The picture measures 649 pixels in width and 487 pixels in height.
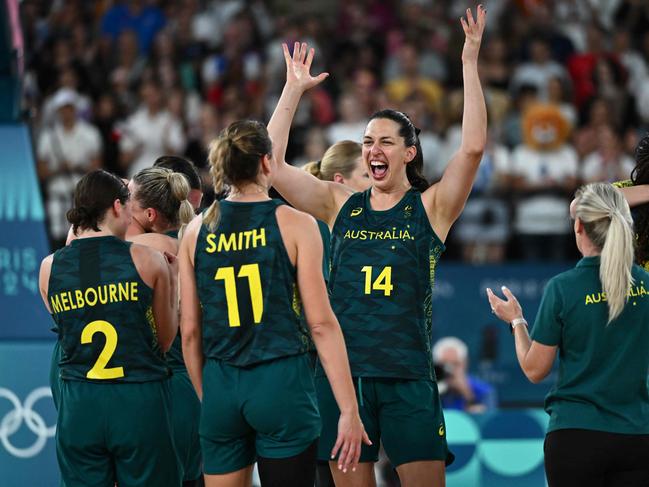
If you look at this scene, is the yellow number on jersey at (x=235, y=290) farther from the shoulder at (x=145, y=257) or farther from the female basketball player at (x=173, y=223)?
the female basketball player at (x=173, y=223)

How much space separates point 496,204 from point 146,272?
24.9 feet

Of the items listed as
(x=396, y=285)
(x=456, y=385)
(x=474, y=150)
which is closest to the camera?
(x=474, y=150)

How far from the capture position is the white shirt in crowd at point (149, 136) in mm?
12289

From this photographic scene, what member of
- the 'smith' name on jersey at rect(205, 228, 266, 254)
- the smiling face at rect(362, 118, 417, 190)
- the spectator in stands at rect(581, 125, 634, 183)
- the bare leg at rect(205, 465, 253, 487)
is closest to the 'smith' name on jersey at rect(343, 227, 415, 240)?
the smiling face at rect(362, 118, 417, 190)

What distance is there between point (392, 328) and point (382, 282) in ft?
0.72

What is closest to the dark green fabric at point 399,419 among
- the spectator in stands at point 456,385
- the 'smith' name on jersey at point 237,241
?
the 'smith' name on jersey at point 237,241

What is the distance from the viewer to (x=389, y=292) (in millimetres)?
5391

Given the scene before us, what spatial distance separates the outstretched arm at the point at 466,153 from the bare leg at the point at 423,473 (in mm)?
1061

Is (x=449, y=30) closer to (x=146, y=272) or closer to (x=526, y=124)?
(x=526, y=124)

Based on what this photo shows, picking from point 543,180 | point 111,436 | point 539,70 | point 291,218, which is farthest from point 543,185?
point 111,436

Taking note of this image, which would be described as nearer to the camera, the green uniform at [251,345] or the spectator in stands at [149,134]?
the green uniform at [251,345]

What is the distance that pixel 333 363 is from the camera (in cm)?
455

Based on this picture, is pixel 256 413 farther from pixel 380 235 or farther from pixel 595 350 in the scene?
pixel 595 350

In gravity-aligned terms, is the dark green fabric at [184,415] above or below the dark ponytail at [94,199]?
below
